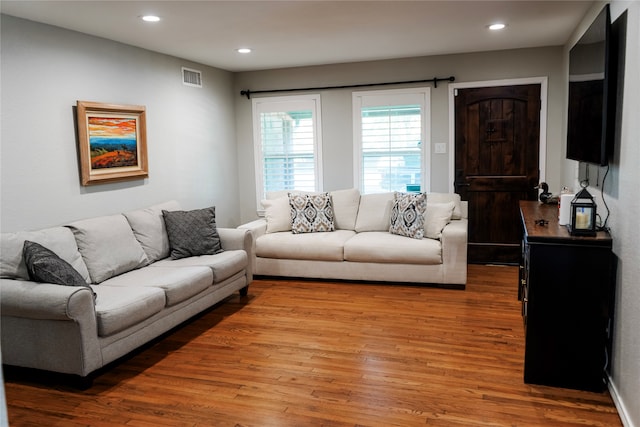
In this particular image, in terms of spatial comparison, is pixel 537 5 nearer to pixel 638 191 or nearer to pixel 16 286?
pixel 638 191

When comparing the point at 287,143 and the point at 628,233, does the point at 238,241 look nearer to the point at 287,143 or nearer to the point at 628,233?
the point at 287,143

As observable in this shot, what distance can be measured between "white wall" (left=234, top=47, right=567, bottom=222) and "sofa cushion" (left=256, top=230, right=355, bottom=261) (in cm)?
120

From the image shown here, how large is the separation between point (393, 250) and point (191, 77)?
2.89 metres

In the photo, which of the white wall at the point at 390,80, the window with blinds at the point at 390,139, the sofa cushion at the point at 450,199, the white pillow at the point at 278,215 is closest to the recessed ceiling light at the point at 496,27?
the white wall at the point at 390,80

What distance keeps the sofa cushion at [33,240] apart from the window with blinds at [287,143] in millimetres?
3202

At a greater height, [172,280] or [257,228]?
[257,228]

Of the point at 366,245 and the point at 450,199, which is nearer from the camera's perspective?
the point at 366,245

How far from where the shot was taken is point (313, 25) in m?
4.14

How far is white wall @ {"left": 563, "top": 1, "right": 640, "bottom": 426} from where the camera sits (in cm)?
236

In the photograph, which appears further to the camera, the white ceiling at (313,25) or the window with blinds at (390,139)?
the window with blinds at (390,139)

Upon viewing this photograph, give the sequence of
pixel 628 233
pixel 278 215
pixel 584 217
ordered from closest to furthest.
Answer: pixel 628 233, pixel 584 217, pixel 278 215

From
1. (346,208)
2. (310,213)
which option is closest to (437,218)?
(346,208)

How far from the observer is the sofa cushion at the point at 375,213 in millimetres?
5469

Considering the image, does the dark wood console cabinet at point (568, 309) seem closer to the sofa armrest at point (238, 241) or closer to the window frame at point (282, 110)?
the sofa armrest at point (238, 241)
